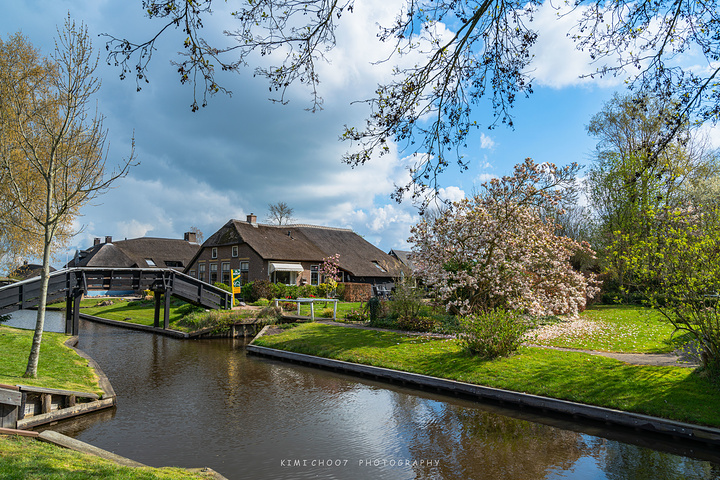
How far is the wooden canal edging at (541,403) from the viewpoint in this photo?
7305 mm

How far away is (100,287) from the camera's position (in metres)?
20.2

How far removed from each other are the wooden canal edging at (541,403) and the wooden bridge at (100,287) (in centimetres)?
1150

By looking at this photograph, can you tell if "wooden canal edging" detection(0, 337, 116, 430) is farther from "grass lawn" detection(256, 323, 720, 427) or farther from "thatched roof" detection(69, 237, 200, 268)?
"thatched roof" detection(69, 237, 200, 268)

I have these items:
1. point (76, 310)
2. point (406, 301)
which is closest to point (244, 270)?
point (76, 310)

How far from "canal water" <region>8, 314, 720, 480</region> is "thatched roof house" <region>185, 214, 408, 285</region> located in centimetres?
2245

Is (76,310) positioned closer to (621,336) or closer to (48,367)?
(48,367)

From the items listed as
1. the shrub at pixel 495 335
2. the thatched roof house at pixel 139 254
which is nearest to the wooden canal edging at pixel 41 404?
the shrub at pixel 495 335

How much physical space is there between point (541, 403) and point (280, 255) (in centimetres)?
2768

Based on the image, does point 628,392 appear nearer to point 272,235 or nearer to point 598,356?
point 598,356

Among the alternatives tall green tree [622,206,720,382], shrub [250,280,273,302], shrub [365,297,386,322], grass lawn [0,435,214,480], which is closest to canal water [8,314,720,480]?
grass lawn [0,435,214,480]

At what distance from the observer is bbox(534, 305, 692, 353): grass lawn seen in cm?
1223

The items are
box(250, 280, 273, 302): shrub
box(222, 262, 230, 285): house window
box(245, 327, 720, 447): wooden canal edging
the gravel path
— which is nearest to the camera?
box(245, 327, 720, 447): wooden canal edging

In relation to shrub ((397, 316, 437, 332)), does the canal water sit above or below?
below

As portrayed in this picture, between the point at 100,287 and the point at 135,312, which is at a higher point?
the point at 100,287
